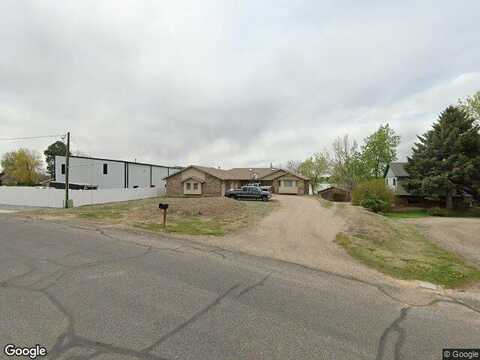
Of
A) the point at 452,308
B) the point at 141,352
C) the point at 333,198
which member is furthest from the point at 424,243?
the point at 333,198

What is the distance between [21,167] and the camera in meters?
50.3

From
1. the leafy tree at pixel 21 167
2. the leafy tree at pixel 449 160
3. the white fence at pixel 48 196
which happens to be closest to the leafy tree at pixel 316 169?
the leafy tree at pixel 449 160

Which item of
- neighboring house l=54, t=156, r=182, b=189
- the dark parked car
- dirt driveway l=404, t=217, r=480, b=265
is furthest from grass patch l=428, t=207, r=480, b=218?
neighboring house l=54, t=156, r=182, b=189

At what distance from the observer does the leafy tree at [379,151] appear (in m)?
42.9

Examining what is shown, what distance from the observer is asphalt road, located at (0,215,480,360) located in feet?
9.58

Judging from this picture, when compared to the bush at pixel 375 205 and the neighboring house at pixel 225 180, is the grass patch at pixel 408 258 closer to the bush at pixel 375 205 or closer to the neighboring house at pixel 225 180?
the bush at pixel 375 205

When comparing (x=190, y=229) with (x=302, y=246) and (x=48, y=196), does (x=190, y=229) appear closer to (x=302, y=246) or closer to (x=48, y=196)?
(x=302, y=246)

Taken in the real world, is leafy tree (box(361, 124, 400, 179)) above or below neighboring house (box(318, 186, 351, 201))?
above

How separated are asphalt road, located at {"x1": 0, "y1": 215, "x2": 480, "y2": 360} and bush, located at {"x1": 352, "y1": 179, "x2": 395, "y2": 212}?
70.6ft

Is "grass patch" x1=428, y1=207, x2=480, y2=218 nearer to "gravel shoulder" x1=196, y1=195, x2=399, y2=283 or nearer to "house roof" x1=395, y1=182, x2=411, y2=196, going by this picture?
"house roof" x1=395, y1=182, x2=411, y2=196

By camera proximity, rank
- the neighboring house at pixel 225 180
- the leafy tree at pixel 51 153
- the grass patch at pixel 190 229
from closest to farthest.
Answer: the grass patch at pixel 190 229 < the neighboring house at pixel 225 180 < the leafy tree at pixel 51 153

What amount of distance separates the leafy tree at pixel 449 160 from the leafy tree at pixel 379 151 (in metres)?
15.8

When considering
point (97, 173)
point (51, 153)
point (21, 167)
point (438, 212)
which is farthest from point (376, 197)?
point (51, 153)

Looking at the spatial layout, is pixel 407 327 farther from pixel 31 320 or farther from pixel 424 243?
pixel 424 243
